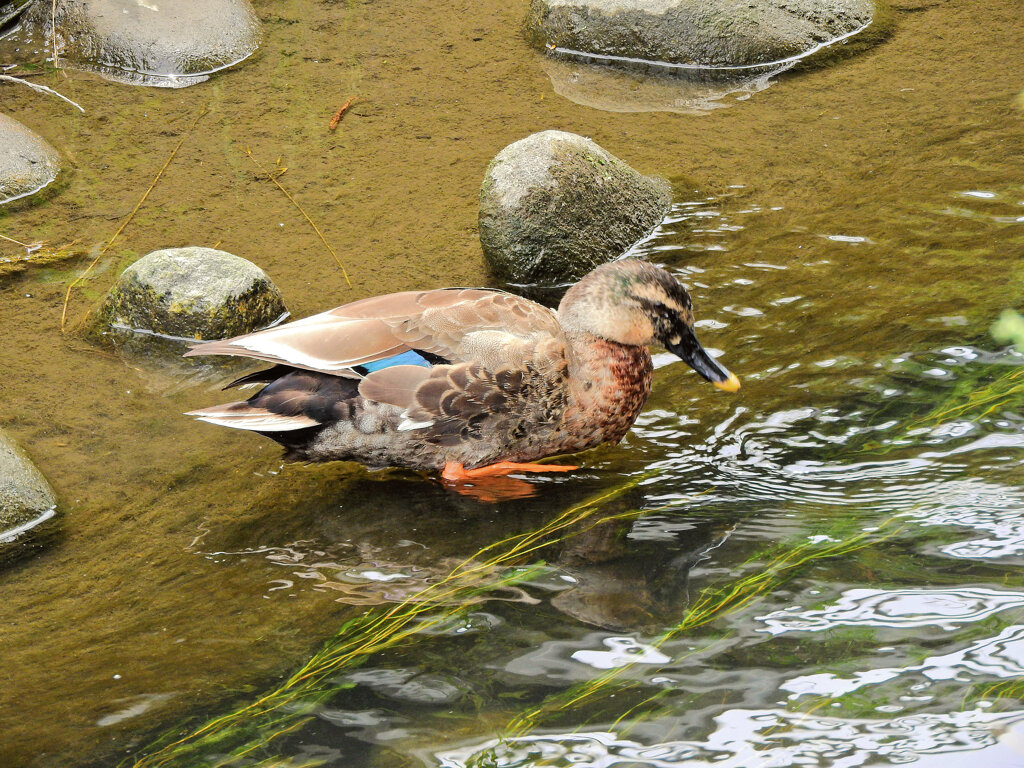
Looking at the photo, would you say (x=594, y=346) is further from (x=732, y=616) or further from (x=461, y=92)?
(x=461, y=92)

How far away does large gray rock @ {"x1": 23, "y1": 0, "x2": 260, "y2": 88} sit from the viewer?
7.49m

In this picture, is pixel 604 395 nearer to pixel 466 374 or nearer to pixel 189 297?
pixel 466 374

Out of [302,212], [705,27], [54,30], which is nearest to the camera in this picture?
[302,212]

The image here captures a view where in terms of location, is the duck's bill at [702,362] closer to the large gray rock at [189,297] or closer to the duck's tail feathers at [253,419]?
the duck's tail feathers at [253,419]

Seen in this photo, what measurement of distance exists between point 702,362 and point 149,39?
→ 17.7 feet

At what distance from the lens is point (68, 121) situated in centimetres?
696

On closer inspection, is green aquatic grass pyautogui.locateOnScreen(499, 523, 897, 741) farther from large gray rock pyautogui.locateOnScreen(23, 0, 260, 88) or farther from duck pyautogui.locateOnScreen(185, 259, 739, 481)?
large gray rock pyautogui.locateOnScreen(23, 0, 260, 88)

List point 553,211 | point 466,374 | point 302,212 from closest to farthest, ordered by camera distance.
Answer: point 466,374
point 553,211
point 302,212

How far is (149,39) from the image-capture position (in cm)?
751

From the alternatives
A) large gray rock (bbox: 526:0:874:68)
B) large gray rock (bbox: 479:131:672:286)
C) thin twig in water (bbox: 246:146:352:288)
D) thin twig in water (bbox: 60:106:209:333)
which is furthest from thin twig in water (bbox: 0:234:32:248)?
large gray rock (bbox: 526:0:874:68)

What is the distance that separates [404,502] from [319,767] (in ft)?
5.13

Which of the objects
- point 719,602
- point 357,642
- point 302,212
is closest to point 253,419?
point 357,642

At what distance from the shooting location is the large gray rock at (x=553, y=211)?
18.0 ft

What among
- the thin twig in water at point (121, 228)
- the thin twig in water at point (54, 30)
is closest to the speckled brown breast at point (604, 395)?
the thin twig in water at point (121, 228)
